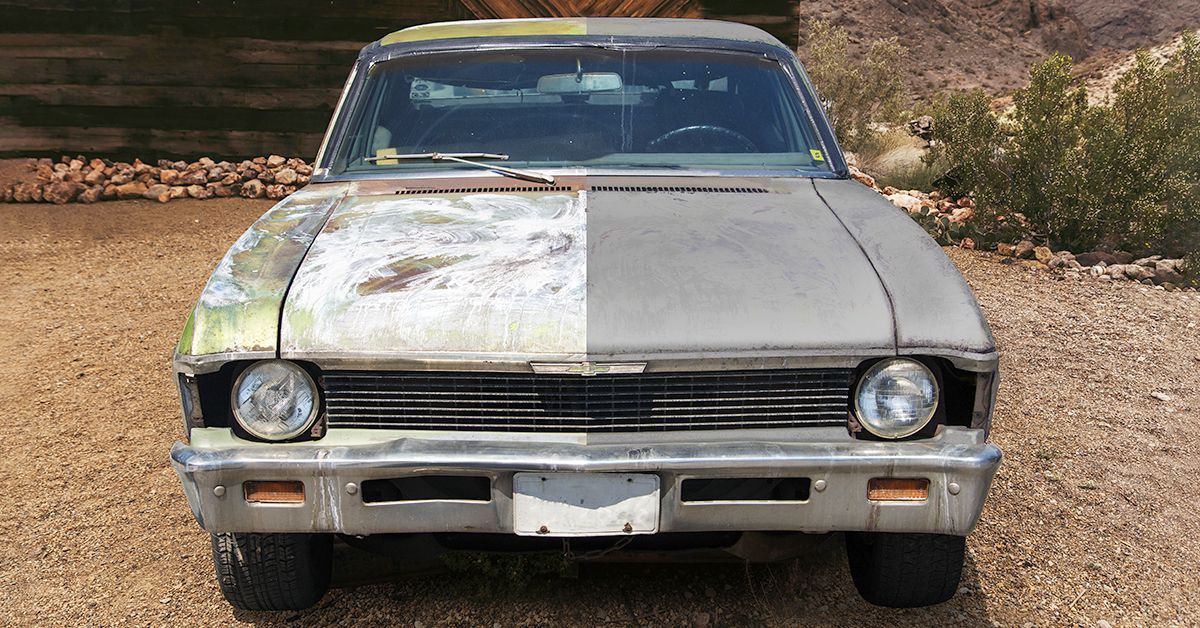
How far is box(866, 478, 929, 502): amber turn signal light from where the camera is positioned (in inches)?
89.1

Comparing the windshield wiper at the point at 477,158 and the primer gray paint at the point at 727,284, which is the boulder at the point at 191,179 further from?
the primer gray paint at the point at 727,284

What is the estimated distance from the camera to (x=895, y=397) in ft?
7.54

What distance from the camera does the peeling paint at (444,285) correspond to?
223 centimetres

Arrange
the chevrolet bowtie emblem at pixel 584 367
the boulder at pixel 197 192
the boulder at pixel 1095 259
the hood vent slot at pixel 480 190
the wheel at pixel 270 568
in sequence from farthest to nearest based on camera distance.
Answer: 1. the boulder at pixel 197 192
2. the boulder at pixel 1095 259
3. the hood vent slot at pixel 480 190
4. the wheel at pixel 270 568
5. the chevrolet bowtie emblem at pixel 584 367

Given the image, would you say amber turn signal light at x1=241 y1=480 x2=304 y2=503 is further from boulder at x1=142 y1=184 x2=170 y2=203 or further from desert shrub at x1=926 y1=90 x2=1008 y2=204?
boulder at x1=142 y1=184 x2=170 y2=203

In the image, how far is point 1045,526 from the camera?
3.46 m

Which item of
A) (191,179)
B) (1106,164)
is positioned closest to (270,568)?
(1106,164)

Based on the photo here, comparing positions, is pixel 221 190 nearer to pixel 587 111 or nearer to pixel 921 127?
pixel 587 111

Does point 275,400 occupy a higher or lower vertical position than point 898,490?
higher

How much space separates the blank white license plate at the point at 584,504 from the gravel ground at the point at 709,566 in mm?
690

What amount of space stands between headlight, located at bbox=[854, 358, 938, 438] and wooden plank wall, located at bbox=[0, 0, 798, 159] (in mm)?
8038

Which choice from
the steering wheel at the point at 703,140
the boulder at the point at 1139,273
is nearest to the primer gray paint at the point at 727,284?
the steering wheel at the point at 703,140

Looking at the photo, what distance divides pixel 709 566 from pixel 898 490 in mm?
1000

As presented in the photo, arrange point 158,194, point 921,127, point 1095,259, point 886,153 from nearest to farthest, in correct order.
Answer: point 1095,259, point 158,194, point 886,153, point 921,127
